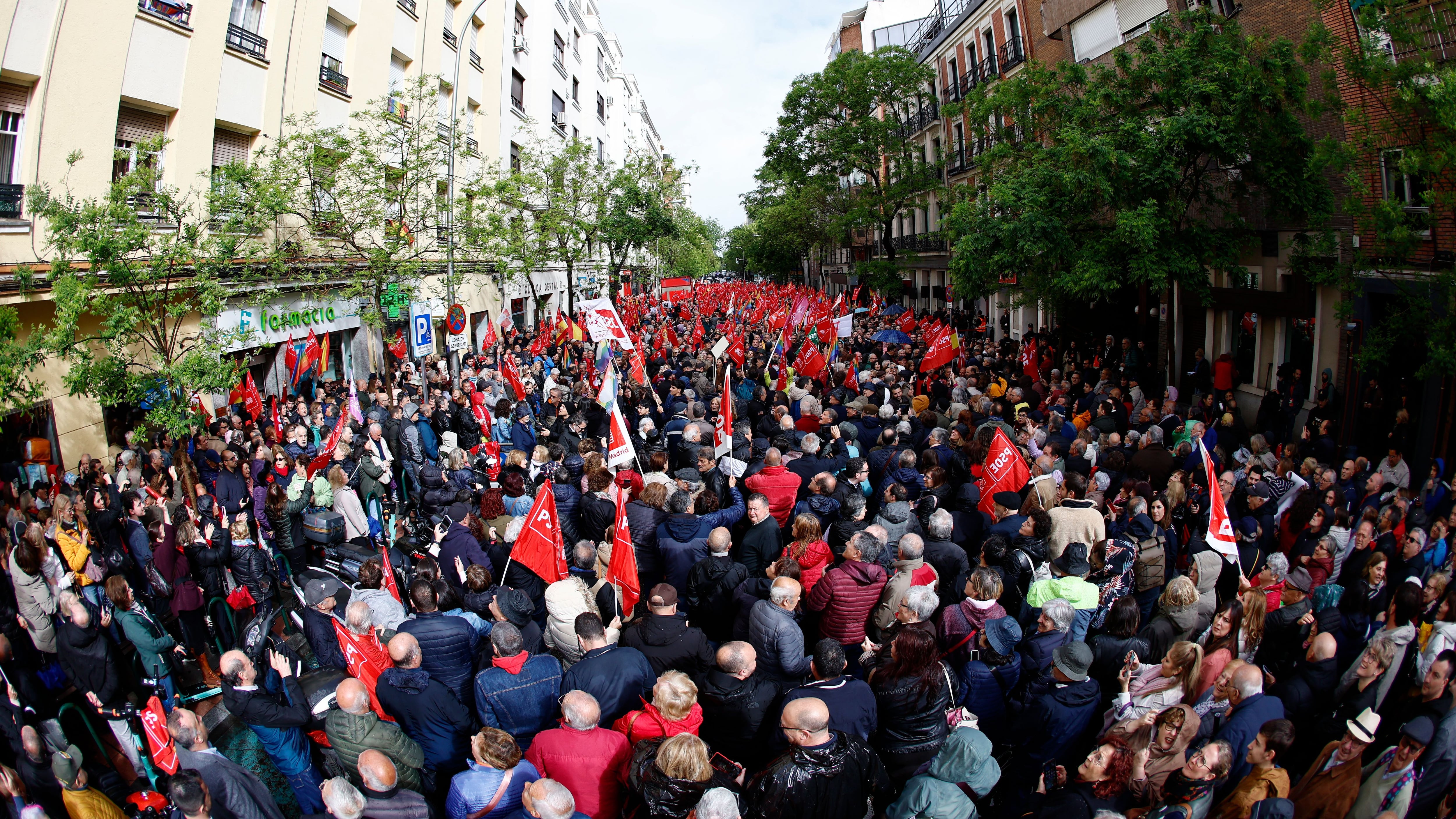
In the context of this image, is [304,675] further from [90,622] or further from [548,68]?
[548,68]

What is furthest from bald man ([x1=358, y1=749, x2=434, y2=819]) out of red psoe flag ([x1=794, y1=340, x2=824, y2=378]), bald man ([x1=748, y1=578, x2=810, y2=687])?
red psoe flag ([x1=794, y1=340, x2=824, y2=378])

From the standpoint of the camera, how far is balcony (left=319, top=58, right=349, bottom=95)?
17.6 m

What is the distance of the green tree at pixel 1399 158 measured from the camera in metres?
9.49

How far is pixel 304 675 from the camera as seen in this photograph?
4914 millimetres

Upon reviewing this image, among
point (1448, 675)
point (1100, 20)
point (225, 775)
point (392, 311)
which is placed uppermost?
point (1100, 20)

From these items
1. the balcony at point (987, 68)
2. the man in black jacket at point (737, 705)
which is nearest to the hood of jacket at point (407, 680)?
the man in black jacket at point (737, 705)

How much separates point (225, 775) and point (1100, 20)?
24477 millimetres

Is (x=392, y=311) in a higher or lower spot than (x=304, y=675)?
higher

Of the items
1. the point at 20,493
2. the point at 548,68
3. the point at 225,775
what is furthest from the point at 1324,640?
the point at 548,68

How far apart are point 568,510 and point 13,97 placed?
1011 centimetres

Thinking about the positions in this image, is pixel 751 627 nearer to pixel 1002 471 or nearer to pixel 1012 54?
pixel 1002 471

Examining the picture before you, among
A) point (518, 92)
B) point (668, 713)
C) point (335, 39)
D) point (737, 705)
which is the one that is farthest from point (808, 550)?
point (518, 92)

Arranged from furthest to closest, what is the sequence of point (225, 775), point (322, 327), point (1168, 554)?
point (322, 327) → point (1168, 554) → point (225, 775)

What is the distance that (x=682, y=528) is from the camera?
6.36 m
